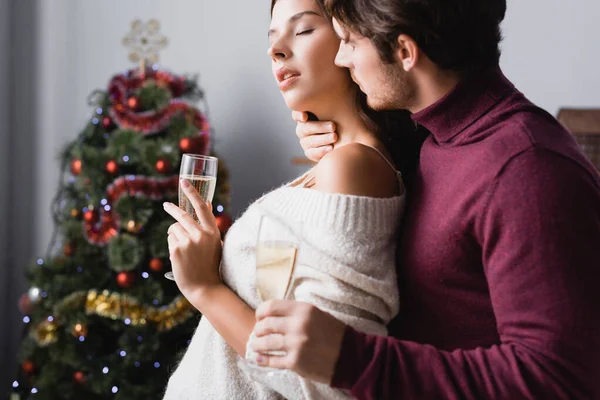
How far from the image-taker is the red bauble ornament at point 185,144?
288 centimetres

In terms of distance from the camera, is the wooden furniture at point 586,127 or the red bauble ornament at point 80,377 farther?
the red bauble ornament at point 80,377

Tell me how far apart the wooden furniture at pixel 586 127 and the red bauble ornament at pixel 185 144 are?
1.63m

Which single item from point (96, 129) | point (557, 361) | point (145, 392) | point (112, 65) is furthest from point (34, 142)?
point (557, 361)

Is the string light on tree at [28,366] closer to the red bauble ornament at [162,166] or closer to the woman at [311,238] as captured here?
the red bauble ornament at [162,166]

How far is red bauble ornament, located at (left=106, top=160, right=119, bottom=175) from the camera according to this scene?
2.87 m

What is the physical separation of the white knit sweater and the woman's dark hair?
0.22 meters

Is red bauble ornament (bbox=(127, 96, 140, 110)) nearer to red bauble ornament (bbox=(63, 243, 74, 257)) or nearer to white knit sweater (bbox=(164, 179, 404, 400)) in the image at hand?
red bauble ornament (bbox=(63, 243, 74, 257))

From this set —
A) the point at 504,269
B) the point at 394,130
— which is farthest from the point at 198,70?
the point at 504,269

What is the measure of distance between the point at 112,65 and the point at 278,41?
2769 millimetres

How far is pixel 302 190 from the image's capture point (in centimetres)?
121

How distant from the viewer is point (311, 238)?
1.13m

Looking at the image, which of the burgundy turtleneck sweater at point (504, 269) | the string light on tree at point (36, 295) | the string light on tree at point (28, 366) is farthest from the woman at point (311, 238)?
the string light on tree at point (28, 366)

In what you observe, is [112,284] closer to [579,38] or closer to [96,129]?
[96,129]

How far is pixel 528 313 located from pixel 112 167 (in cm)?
232
